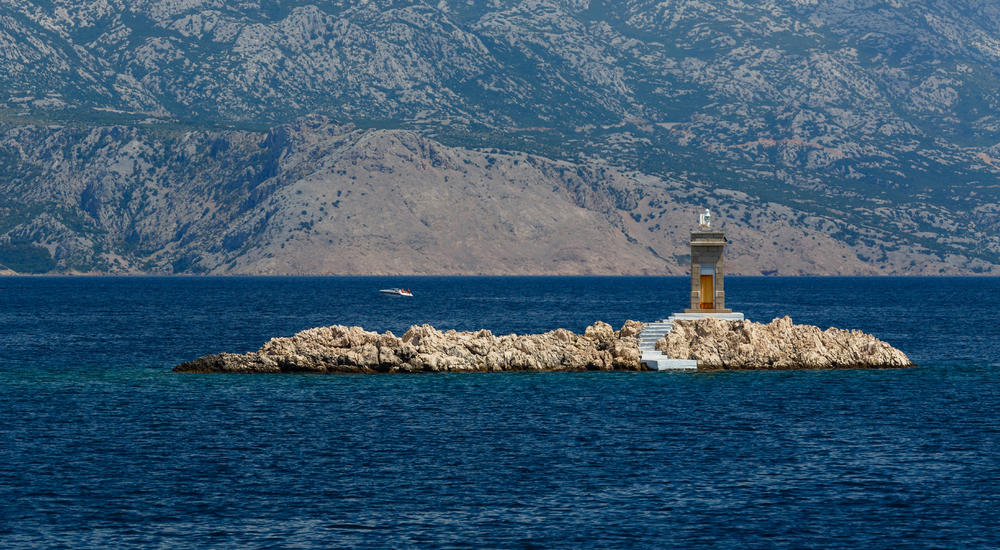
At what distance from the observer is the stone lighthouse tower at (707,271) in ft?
270

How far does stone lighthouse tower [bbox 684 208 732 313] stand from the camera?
8244cm

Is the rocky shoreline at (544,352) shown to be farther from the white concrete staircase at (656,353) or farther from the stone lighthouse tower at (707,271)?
the stone lighthouse tower at (707,271)

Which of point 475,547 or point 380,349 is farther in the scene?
point 380,349

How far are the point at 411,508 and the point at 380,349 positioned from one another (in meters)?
37.1

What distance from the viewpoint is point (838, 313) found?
165625 millimetres

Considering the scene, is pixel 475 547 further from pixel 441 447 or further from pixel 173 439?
pixel 173 439

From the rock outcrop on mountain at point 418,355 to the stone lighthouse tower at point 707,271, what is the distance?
5068 millimetres

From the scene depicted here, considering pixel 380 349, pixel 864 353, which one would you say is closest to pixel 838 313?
pixel 864 353

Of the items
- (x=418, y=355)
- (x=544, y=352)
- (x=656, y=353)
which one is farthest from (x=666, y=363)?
(x=418, y=355)

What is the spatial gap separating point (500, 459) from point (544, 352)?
3035 cm

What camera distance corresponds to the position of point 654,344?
3201 inches

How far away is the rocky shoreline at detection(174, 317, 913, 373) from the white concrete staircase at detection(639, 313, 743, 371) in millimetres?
461

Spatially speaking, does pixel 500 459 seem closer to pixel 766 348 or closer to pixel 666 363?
pixel 666 363

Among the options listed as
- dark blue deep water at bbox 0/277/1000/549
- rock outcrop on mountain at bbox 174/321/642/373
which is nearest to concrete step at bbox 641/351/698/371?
rock outcrop on mountain at bbox 174/321/642/373
